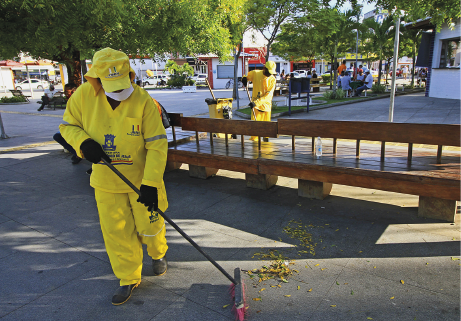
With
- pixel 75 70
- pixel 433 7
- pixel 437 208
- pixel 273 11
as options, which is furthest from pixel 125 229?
pixel 273 11

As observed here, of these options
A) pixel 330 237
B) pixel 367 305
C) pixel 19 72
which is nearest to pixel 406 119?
pixel 330 237

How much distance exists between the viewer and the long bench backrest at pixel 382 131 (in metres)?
3.77

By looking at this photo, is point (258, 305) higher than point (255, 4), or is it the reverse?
point (255, 4)

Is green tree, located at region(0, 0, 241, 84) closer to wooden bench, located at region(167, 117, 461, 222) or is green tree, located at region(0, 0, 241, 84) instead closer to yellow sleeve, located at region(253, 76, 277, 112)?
yellow sleeve, located at region(253, 76, 277, 112)

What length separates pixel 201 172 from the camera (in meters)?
5.98

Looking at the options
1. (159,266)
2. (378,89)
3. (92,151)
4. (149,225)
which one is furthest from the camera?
(378,89)

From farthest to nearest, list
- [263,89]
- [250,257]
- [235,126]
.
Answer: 1. [263,89]
2. [235,126]
3. [250,257]

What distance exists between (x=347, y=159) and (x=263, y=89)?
3121 millimetres

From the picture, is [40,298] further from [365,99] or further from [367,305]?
[365,99]

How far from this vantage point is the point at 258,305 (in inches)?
107

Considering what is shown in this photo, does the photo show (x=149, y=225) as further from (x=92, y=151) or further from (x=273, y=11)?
(x=273, y=11)

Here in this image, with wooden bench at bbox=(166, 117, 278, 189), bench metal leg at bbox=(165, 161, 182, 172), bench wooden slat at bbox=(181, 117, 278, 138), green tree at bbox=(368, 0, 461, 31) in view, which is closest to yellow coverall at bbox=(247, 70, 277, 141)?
wooden bench at bbox=(166, 117, 278, 189)

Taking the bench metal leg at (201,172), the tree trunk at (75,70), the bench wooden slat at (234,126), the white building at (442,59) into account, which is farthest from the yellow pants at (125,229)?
the white building at (442,59)

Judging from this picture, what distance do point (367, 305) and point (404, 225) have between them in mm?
1660
